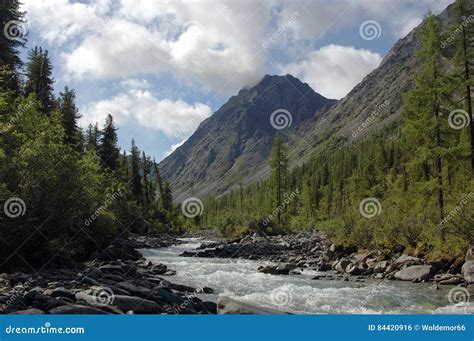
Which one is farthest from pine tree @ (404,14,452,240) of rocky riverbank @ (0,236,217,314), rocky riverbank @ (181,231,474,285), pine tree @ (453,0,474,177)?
rocky riverbank @ (0,236,217,314)

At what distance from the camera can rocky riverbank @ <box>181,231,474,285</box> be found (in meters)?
21.1

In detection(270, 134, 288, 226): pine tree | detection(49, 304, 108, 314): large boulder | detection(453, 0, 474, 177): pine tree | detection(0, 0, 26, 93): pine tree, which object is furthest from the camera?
detection(270, 134, 288, 226): pine tree

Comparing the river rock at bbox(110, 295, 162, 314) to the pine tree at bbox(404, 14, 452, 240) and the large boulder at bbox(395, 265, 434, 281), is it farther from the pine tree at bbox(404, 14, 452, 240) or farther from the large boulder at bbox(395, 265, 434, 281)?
the pine tree at bbox(404, 14, 452, 240)

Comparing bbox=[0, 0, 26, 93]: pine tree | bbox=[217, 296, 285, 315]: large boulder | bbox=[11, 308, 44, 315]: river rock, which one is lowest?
bbox=[217, 296, 285, 315]: large boulder

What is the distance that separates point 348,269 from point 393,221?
5112 mm

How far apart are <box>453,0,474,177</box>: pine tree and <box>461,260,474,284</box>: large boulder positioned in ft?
27.7

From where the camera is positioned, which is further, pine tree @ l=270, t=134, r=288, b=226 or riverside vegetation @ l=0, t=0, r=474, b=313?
pine tree @ l=270, t=134, r=288, b=226

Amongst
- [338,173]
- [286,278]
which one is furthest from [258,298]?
[338,173]

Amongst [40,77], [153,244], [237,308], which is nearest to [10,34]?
[40,77]

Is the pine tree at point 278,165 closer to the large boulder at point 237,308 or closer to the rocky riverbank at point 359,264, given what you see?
the rocky riverbank at point 359,264

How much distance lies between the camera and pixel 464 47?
87.0ft

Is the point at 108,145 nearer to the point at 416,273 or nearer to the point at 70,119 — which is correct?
the point at 70,119

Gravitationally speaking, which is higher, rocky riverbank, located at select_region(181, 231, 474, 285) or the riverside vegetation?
the riverside vegetation
